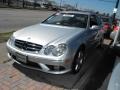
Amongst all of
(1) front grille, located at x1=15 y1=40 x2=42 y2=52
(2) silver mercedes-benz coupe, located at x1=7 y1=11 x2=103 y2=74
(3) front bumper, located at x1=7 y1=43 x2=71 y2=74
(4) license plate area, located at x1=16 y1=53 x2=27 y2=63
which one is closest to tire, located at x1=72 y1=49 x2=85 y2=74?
(2) silver mercedes-benz coupe, located at x1=7 y1=11 x2=103 y2=74

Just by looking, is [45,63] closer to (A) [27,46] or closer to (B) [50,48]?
(B) [50,48]

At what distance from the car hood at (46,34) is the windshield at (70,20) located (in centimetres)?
45

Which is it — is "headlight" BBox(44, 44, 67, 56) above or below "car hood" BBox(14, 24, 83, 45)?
below

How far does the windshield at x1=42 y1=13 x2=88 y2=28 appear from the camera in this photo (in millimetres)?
6031

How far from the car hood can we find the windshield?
445 millimetres

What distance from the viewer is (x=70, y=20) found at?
6.20m

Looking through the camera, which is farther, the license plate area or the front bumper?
the license plate area

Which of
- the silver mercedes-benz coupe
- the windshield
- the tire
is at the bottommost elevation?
the tire

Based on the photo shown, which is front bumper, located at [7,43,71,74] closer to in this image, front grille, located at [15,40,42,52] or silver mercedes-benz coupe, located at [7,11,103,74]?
silver mercedes-benz coupe, located at [7,11,103,74]

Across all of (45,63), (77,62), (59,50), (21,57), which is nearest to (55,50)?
(59,50)

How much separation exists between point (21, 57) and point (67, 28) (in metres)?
1.65

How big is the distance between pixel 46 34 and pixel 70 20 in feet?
5.04

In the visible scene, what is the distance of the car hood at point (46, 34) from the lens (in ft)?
15.0

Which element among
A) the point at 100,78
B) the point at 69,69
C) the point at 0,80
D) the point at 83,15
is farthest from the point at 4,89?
the point at 83,15
